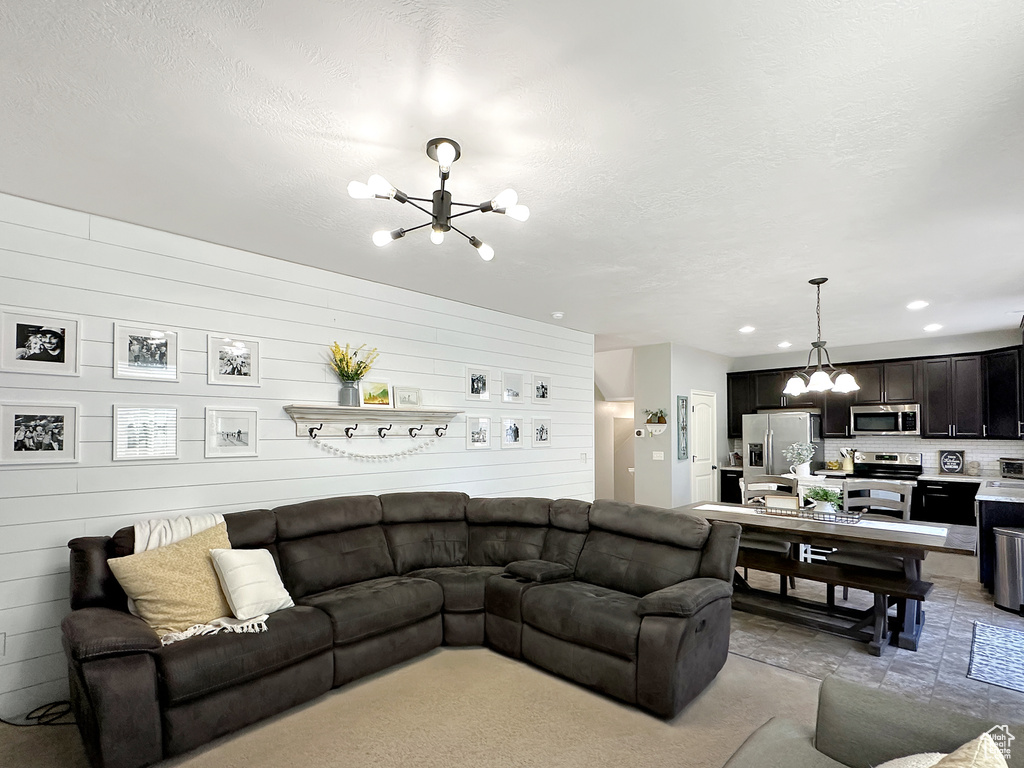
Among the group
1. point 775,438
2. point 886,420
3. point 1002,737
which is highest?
point 886,420

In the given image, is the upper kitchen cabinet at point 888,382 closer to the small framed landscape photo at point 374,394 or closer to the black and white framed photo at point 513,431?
the black and white framed photo at point 513,431

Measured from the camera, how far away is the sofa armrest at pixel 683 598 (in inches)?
110

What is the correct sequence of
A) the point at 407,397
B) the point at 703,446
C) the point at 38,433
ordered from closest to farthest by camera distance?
the point at 38,433 < the point at 407,397 < the point at 703,446

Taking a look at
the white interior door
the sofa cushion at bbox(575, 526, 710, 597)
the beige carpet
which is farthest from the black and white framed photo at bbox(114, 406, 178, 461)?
the white interior door

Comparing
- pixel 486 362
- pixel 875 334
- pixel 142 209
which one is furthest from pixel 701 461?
pixel 142 209

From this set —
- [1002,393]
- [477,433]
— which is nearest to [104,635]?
[477,433]

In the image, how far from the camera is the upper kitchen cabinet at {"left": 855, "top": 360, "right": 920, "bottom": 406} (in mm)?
7203

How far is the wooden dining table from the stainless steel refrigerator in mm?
3684

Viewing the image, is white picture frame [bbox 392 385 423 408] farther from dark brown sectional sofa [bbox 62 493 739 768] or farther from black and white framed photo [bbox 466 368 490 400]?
dark brown sectional sofa [bbox 62 493 739 768]

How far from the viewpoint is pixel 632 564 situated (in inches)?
142

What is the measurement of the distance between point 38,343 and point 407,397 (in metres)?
2.52

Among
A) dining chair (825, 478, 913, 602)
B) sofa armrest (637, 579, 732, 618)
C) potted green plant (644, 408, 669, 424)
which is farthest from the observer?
potted green plant (644, 408, 669, 424)

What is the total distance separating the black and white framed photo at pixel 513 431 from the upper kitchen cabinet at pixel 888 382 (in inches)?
205

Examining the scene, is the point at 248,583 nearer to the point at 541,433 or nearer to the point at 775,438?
the point at 541,433
